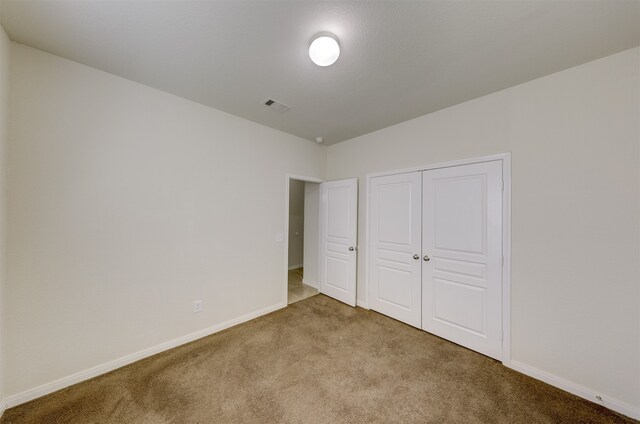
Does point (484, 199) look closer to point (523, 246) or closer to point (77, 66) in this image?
point (523, 246)

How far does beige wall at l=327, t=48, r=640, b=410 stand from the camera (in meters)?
1.63

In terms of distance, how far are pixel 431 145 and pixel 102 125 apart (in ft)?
11.3

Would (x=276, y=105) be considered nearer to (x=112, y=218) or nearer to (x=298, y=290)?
(x=112, y=218)

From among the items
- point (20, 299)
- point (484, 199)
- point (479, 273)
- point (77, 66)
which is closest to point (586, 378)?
point (479, 273)

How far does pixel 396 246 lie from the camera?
3010 millimetres

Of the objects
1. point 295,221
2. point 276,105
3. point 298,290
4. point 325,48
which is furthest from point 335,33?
point 295,221

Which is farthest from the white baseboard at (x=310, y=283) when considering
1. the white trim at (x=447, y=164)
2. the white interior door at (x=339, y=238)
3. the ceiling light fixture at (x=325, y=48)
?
the ceiling light fixture at (x=325, y=48)

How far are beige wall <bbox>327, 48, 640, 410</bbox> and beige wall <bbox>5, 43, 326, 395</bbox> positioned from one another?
3019 mm

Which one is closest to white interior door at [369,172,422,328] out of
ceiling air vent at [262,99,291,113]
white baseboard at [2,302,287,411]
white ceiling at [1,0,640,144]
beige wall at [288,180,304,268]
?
white ceiling at [1,0,640,144]

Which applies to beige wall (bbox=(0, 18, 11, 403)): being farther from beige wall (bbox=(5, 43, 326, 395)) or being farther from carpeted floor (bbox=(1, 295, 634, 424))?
carpeted floor (bbox=(1, 295, 634, 424))

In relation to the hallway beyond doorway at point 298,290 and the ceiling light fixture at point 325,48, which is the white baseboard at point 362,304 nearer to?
the hallway beyond doorway at point 298,290

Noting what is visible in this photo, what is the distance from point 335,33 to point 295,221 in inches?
195

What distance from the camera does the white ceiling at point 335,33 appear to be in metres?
1.35

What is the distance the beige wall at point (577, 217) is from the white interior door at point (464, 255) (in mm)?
153
